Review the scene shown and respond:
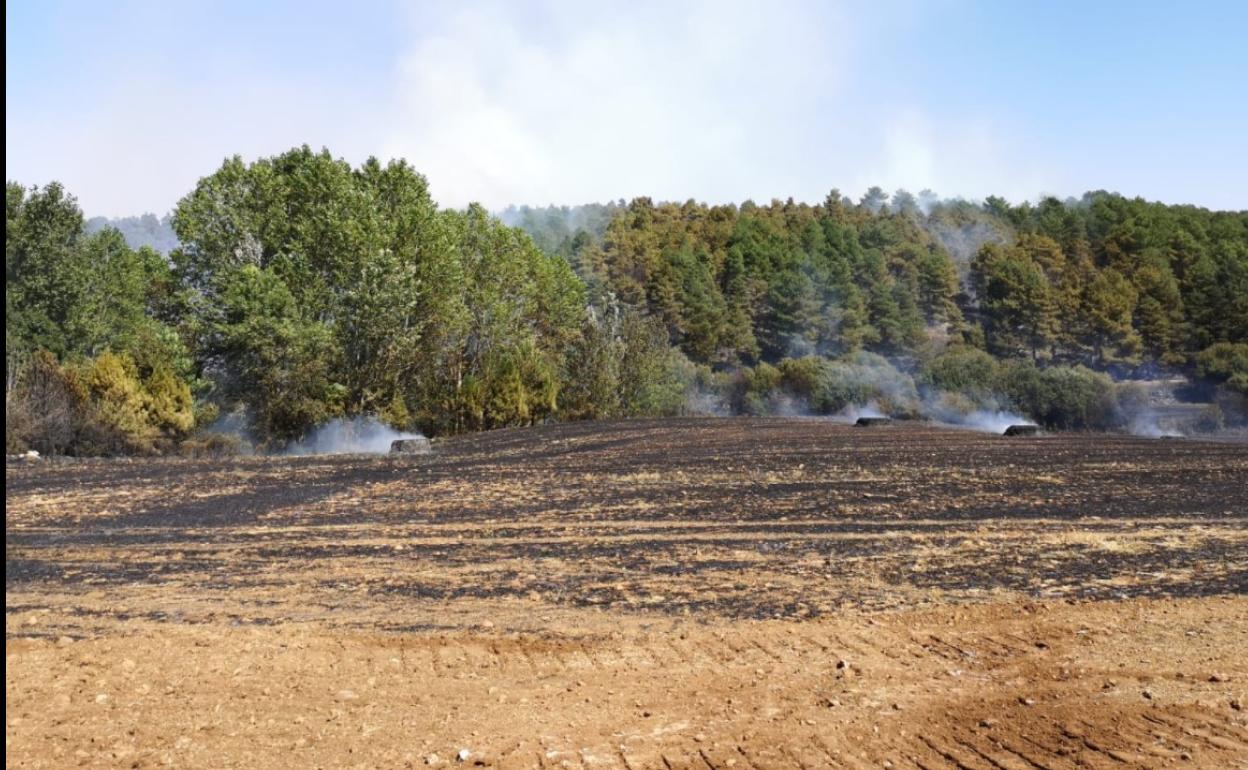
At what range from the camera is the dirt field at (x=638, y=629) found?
3721 millimetres

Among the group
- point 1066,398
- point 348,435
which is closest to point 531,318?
point 348,435

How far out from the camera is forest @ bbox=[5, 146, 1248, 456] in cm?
2161

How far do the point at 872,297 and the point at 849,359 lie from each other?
6.40 metres

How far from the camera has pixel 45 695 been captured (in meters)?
4.20

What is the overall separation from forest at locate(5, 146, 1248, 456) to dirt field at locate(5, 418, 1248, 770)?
7188 millimetres

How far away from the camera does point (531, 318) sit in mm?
32188

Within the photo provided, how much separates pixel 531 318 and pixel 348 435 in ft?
36.1

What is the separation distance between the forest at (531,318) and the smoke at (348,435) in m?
0.34

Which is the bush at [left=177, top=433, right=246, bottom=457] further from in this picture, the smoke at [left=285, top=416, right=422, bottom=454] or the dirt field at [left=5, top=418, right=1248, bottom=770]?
the dirt field at [left=5, top=418, right=1248, bottom=770]

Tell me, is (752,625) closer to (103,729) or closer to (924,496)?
(103,729)

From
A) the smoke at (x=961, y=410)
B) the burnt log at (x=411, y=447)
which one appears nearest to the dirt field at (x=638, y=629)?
the burnt log at (x=411, y=447)

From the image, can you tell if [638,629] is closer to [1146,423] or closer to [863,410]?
[1146,423]

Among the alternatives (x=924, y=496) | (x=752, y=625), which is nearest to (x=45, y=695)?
(x=752, y=625)

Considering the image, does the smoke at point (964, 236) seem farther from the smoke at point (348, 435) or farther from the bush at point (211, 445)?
the bush at point (211, 445)
